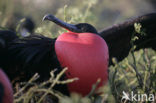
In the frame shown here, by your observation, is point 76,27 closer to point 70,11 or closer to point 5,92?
point 70,11

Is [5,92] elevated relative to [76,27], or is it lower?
lower

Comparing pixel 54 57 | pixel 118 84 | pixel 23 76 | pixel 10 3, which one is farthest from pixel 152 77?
pixel 10 3

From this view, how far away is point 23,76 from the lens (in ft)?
6.63

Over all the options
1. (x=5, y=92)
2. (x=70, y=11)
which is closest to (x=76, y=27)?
(x=70, y=11)

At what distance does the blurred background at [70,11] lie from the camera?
2.52 meters

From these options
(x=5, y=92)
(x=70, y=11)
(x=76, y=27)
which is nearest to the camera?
(x=5, y=92)

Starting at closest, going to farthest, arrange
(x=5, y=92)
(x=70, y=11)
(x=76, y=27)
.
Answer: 1. (x=5, y=92)
2. (x=76, y=27)
3. (x=70, y=11)

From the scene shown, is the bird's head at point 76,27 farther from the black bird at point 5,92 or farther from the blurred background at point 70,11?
the black bird at point 5,92

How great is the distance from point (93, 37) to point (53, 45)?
0.22m

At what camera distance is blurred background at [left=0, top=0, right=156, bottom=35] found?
2523 millimetres

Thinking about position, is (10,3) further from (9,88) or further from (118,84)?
(9,88)

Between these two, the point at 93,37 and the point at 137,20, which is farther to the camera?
the point at 137,20

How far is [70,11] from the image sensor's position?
8.77 feet

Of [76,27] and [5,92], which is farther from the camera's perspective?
[76,27]
